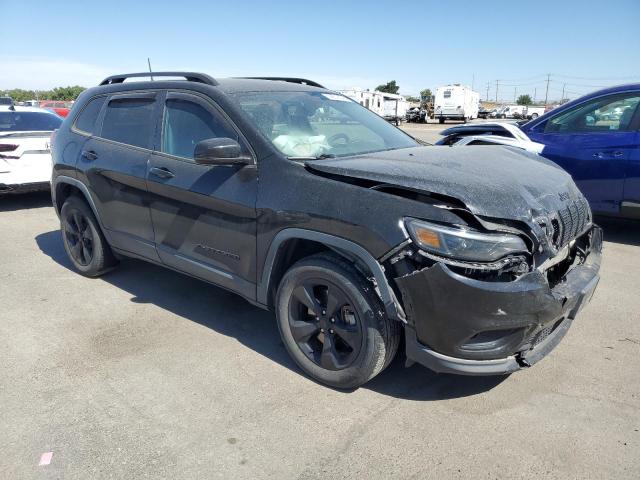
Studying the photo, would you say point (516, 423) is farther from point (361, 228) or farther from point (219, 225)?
point (219, 225)

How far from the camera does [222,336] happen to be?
12.0ft

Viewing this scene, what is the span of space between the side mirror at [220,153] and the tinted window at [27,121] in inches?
245

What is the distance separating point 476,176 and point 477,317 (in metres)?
0.80

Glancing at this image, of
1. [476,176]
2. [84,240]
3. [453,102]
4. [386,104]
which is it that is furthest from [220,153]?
[453,102]

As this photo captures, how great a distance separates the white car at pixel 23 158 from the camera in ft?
23.2

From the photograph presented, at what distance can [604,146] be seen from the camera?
5609 millimetres

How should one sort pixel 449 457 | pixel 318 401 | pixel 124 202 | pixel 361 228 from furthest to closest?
pixel 124 202
pixel 318 401
pixel 361 228
pixel 449 457

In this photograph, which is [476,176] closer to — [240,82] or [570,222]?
[570,222]

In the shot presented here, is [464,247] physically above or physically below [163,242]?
above

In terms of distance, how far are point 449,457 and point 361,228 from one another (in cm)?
118

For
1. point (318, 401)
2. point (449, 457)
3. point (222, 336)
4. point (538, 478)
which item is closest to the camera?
point (538, 478)

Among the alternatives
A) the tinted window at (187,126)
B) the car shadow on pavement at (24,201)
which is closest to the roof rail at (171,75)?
the tinted window at (187,126)

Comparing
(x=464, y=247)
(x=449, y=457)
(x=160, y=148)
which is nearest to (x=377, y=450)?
(x=449, y=457)

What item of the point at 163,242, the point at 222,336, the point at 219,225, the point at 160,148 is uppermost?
the point at 160,148
